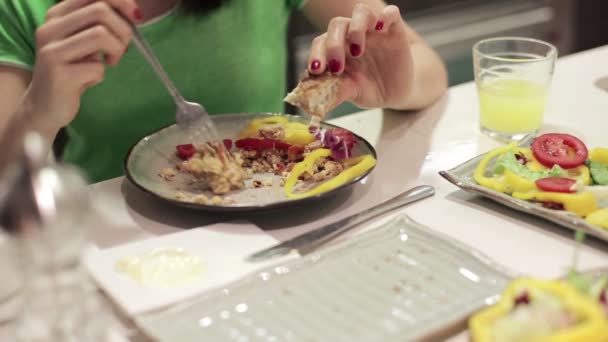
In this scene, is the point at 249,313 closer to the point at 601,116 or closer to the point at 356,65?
the point at 356,65

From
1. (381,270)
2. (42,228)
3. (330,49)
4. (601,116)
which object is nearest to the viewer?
(42,228)

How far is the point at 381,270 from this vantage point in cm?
87

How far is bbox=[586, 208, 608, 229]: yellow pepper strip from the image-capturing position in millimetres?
948

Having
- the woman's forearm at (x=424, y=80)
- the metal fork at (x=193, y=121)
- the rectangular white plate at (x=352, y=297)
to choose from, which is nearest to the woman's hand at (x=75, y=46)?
the metal fork at (x=193, y=121)

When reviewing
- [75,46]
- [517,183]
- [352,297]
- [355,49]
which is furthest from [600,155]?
[75,46]

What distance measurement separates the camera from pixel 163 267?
88cm

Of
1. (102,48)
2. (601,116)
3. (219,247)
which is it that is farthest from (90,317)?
(601,116)

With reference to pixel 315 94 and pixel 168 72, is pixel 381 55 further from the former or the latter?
pixel 168 72

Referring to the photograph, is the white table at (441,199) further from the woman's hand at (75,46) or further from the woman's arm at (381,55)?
the woman's hand at (75,46)

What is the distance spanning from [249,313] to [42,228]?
0.89ft

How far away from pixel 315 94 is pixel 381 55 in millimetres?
226

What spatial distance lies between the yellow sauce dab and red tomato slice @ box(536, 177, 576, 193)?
479mm

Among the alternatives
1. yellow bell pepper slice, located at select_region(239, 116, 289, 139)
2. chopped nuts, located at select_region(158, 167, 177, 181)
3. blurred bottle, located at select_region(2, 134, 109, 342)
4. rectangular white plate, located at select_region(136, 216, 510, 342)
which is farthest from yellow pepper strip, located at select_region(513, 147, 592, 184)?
blurred bottle, located at select_region(2, 134, 109, 342)

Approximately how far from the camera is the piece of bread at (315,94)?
115cm
